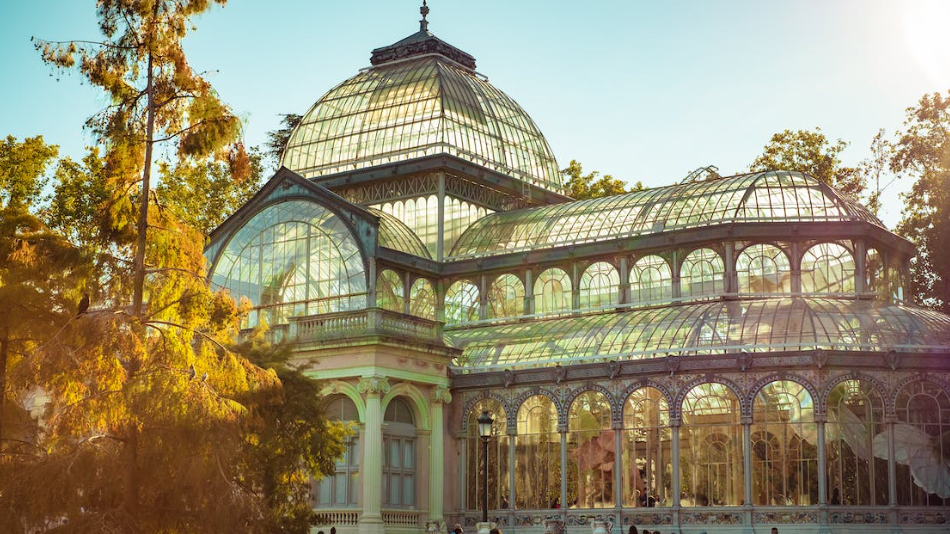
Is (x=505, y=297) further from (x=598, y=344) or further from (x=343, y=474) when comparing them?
(x=343, y=474)

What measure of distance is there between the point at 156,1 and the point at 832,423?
2470 centimetres

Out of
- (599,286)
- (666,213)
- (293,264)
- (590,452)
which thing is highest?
(666,213)

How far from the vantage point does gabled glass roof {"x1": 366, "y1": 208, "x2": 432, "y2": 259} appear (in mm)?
51116

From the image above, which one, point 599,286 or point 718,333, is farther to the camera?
point 599,286

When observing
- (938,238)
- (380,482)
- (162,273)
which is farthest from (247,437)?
(938,238)

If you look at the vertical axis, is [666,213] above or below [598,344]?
above

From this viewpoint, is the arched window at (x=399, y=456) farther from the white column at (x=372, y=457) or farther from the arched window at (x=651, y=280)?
the arched window at (x=651, y=280)

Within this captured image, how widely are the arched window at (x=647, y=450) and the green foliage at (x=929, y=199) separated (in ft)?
73.6

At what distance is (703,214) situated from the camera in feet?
159

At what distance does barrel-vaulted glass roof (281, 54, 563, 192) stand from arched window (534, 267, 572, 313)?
289 inches

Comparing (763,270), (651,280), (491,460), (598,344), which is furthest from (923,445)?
(491,460)

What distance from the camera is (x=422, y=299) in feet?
172

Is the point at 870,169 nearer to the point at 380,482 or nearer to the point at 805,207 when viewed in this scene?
the point at 805,207

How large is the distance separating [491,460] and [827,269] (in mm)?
13475
